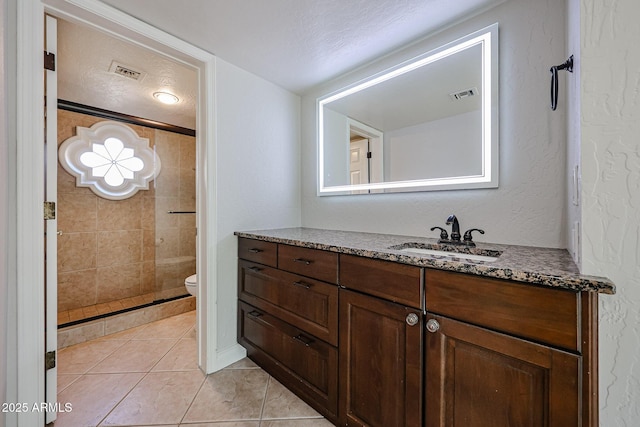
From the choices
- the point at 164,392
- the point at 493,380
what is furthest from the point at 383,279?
the point at 164,392

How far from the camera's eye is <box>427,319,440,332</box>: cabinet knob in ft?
3.01

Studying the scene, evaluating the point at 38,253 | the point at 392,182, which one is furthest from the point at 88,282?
the point at 392,182

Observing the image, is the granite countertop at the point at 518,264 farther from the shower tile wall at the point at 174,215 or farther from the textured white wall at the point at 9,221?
the shower tile wall at the point at 174,215

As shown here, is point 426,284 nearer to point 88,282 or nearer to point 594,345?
point 594,345

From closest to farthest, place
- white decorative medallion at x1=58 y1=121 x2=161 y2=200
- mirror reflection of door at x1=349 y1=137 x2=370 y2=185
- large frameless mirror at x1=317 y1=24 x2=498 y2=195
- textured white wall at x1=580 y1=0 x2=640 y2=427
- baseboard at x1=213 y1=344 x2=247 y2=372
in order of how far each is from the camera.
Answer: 1. textured white wall at x1=580 y1=0 x2=640 y2=427
2. large frameless mirror at x1=317 y1=24 x2=498 y2=195
3. baseboard at x1=213 y1=344 x2=247 y2=372
4. mirror reflection of door at x1=349 y1=137 x2=370 y2=185
5. white decorative medallion at x1=58 y1=121 x2=161 y2=200

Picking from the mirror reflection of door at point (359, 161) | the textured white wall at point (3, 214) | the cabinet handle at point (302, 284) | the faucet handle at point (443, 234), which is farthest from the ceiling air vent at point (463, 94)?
the textured white wall at point (3, 214)

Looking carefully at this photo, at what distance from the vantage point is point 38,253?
1.22 m

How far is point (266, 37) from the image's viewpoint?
5.18ft

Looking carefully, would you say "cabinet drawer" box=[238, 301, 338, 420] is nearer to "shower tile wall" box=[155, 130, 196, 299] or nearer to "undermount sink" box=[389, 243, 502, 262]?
"undermount sink" box=[389, 243, 502, 262]

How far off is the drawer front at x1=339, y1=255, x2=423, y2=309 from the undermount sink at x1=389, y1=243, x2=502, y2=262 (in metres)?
0.21

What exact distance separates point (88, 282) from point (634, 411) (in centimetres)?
372

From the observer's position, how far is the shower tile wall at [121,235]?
2.50 metres

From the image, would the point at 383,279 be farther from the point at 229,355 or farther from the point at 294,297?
the point at 229,355

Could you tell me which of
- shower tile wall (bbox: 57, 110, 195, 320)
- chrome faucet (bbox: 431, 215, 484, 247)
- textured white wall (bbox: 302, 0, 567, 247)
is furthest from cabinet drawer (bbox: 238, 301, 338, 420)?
shower tile wall (bbox: 57, 110, 195, 320)
